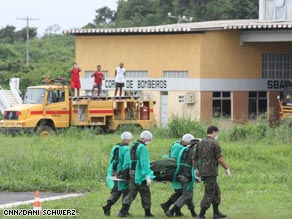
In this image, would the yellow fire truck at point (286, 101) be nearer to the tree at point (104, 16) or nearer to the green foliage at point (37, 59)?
the green foliage at point (37, 59)

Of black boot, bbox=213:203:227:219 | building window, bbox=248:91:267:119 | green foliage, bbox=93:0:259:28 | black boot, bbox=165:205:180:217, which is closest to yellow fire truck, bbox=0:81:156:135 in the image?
building window, bbox=248:91:267:119

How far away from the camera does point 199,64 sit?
49594 mm

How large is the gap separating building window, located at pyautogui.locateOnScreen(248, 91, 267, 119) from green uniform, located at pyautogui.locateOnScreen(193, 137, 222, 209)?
33294 mm

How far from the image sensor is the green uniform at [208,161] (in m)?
18.3

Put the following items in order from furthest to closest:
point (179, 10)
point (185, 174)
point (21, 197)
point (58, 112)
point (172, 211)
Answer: point (179, 10) → point (58, 112) → point (21, 197) → point (172, 211) → point (185, 174)

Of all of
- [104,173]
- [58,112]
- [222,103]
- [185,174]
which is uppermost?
[222,103]

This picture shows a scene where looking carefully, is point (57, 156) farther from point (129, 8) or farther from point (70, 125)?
point (129, 8)

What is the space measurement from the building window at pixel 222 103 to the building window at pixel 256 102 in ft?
4.34

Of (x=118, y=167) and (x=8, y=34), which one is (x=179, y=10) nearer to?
(x=8, y=34)

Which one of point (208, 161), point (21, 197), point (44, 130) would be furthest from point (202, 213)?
point (44, 130)

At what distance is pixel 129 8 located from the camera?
9119 centimetres

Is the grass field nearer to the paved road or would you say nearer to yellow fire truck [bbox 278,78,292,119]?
the paved road

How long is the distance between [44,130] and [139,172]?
2221 cm

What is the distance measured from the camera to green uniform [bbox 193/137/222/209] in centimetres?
1827
